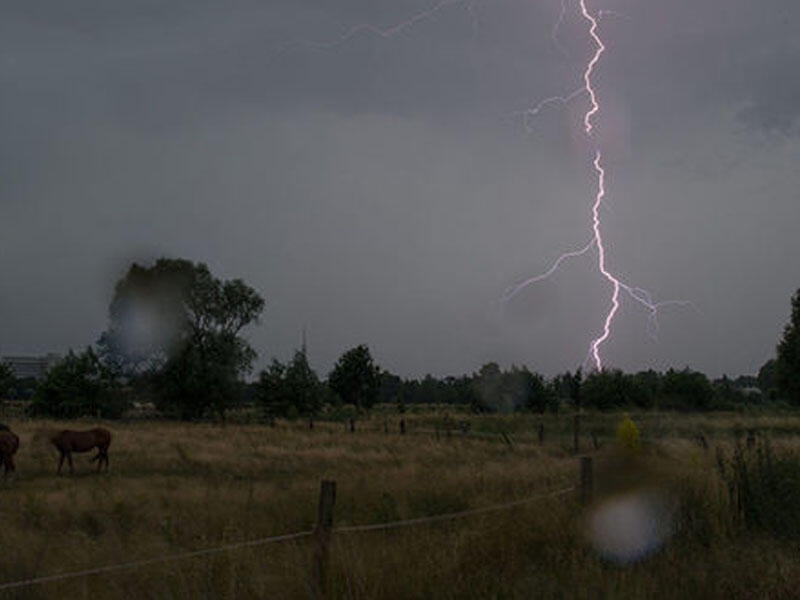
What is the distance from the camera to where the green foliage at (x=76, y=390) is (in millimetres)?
49406

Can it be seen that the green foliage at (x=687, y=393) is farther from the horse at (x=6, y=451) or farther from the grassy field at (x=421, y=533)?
the horse at (x=6, y=451)

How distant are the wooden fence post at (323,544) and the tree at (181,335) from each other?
50.1 metres

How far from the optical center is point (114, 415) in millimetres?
52000

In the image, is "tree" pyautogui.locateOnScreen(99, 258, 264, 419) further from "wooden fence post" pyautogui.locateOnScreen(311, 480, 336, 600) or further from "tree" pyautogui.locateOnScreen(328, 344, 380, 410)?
"wooden fence post" pyautogui.locateOnScreen(311, 480, 336, 600)

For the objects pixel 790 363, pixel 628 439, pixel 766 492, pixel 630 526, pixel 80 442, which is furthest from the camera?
pixel 790 363

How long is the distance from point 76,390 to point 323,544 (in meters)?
46.4

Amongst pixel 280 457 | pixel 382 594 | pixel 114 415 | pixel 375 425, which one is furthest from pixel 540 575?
pixel 114 415

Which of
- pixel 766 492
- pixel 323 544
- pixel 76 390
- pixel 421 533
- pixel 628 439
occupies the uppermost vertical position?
pixel 76 390

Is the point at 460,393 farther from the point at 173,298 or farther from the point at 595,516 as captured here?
the point at 595,516

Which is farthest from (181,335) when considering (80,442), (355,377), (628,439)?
(628,439)

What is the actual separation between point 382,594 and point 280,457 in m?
17.2

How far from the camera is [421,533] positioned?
358 inches

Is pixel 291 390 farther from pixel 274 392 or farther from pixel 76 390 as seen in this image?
pixel 76 390

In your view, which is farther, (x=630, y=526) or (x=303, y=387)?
(x=303, y=387)
